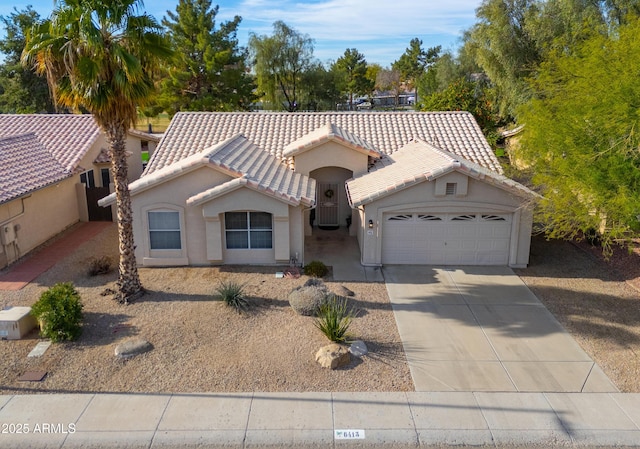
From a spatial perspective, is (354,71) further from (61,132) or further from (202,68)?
(61,132)

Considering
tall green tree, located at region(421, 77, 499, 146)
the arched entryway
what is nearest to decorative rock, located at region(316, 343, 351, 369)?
the arched entryway

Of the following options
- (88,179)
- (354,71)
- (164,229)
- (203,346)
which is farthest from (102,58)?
(354,71)

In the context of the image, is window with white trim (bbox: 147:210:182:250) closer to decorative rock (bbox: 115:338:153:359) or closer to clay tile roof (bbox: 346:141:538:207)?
decorative rock (bbox: 115:338:153:359)

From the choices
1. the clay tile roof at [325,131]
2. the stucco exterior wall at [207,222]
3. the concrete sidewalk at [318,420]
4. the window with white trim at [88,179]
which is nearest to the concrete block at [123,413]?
the concrete sidewalk at [318,420]

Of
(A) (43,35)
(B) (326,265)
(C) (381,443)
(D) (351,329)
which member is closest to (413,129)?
(B) (326,265)

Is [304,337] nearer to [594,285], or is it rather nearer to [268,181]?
[268,181]

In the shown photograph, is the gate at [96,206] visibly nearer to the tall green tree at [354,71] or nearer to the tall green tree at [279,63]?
the tall green tree at [279,63]
